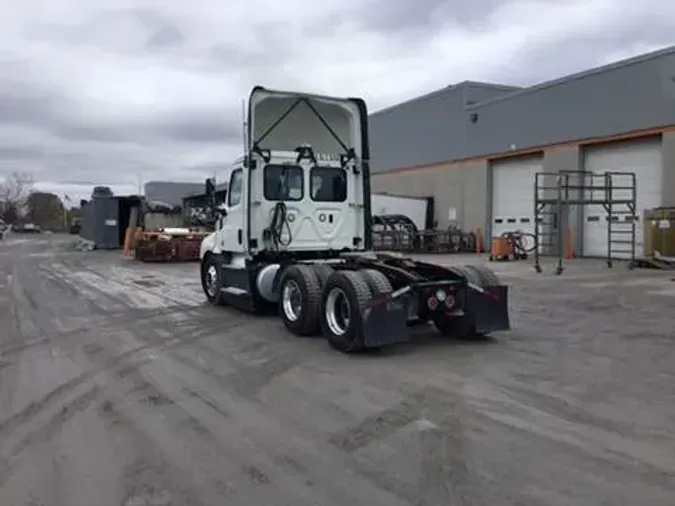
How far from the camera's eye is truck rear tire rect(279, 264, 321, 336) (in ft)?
31.8

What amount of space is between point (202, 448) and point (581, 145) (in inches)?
1033

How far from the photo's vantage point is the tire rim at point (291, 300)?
33.2 feet

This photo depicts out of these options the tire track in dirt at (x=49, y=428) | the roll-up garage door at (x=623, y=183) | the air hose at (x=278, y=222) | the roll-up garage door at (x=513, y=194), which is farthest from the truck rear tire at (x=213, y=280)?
the roll-up garage door at (x=513, y=194)

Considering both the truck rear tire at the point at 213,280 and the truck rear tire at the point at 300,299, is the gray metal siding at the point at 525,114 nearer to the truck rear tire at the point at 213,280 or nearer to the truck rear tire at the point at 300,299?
the truck rear tire at the point at 213,280

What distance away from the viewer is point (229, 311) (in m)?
12.6

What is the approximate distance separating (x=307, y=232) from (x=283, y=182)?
96 cm

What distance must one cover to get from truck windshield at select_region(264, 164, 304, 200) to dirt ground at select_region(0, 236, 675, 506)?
2272 mm

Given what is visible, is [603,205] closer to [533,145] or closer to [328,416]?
[533,145]

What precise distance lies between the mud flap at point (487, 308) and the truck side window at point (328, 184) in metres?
4.06

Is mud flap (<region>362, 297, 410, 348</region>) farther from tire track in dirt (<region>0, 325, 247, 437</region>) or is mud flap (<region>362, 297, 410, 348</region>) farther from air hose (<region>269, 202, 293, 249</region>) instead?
air hose (<region>269, 202, 293, 249</region>)

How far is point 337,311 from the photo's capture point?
30.3 feet

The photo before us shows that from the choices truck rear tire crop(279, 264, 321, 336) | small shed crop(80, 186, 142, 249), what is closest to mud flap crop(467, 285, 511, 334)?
truck rear tire crop(279, 264, 321, 336)

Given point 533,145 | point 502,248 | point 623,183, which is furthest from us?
point 533,145

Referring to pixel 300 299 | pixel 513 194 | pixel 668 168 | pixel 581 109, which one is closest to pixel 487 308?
pixel 300 299
